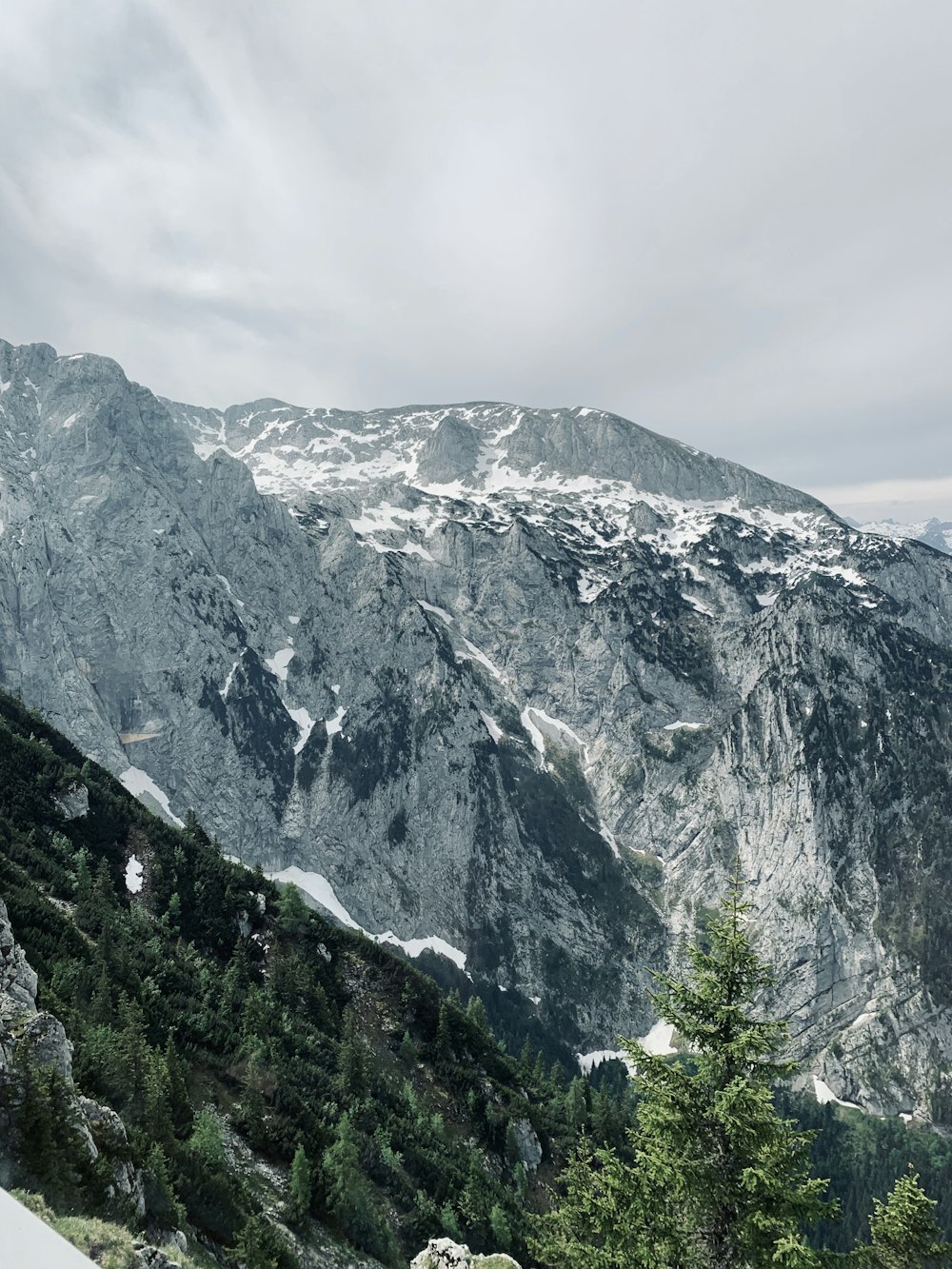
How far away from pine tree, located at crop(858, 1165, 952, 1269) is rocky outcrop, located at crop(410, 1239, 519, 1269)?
1280 cm

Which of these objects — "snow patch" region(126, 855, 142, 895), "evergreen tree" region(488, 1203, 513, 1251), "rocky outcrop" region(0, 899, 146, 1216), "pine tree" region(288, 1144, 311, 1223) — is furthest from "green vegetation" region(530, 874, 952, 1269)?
"snow patch" region(126, 855, 142, 895)

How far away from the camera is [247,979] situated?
178 feet

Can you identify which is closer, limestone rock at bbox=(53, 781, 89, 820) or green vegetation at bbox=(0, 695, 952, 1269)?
green vegetation at bbox=(0, 695, 952, 1269)

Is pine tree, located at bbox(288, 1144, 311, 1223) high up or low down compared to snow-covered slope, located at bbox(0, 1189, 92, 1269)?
down

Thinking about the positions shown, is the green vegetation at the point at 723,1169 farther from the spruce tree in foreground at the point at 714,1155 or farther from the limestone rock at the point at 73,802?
the limestone rock at the point at 73,802

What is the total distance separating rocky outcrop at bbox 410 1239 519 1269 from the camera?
2302 cm

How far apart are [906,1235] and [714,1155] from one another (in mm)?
5723

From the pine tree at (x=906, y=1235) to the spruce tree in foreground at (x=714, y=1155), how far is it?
2354 mm

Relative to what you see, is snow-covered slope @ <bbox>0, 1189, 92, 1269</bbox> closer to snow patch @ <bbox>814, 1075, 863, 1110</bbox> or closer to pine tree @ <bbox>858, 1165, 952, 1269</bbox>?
pine tree @ <bbox>858, 1165, 952, 1269</bbox>

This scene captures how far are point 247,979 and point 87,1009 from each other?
924 inches

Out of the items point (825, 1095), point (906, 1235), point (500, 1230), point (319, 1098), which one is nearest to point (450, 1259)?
point (906, 1235)

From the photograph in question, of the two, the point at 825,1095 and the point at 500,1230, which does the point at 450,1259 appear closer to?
the point at 500,1230

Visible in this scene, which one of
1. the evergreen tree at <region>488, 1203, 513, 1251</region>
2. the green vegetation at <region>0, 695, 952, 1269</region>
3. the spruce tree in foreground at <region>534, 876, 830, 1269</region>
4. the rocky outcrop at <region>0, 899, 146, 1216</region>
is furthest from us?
the evergreen tree at <region>488, 1203, 513, 1251</region>

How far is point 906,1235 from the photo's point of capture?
16.2 m
